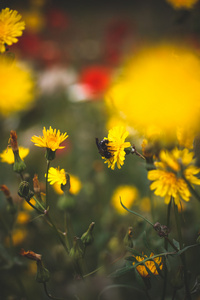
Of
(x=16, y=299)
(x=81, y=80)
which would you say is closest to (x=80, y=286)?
(x=16, y=299)

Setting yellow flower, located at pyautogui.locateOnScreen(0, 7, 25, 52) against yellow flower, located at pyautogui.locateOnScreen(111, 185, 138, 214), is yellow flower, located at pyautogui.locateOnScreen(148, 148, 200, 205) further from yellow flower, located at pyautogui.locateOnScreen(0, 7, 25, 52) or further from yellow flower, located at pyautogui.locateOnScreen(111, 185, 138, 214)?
yellow flower, located at pyautogui.locateOnScreen(111, 185, 138, 214)

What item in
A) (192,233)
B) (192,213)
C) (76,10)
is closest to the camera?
(192,233)

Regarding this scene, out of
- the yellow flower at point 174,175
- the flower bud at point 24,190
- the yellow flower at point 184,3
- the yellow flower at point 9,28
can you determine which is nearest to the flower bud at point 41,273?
the flower bud at point 24,190

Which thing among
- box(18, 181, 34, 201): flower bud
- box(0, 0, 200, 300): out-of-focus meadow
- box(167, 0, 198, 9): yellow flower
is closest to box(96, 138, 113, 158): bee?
box(0, 0, 200, 300): out-of-focus meadow

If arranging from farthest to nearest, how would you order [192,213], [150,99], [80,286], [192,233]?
[192,213], [192,233], [80,286], [150,99]

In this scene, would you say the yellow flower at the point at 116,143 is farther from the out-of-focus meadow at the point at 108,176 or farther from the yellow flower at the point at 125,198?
the yellow flower at the point at 125,198

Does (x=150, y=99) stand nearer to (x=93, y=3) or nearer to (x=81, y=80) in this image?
(x=81, y=80)
